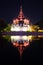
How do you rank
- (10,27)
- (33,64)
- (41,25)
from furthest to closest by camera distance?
1. (41,25)
2. (10,27)
3. (33,64)

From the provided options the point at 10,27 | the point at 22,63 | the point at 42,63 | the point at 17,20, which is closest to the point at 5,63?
the point at 22,63

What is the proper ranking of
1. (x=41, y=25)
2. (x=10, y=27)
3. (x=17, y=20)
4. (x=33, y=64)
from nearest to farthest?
(x=33, y=64), (x=10, y=27), (x=17, y=20), (x=41, y=25)

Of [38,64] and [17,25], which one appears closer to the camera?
[38,64]

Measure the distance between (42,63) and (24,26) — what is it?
29509 millimetres

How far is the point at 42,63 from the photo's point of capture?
6430mm

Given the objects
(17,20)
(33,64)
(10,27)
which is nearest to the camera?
(33,64)

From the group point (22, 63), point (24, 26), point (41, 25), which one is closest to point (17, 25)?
point (24, 26)

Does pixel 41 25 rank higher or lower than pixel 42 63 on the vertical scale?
higher

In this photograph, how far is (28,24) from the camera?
1470 inches

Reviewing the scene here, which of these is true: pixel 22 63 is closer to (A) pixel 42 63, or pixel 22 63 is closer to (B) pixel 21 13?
(A) pixel 42 63

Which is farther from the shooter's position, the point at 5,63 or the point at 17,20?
the point at 17,20

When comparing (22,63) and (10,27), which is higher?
(10,27)

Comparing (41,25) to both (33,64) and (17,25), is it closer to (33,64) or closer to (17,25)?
(17,25)

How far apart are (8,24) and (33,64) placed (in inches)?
1198
